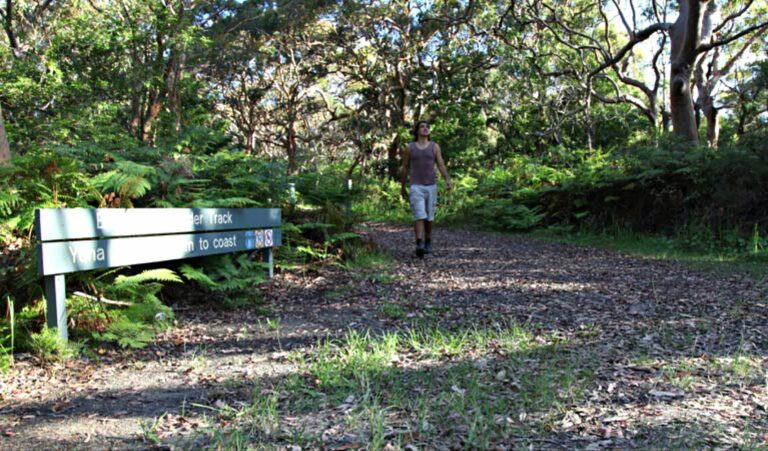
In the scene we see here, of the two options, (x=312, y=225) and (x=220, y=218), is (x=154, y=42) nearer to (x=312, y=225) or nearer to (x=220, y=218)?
(x=312, y=225)

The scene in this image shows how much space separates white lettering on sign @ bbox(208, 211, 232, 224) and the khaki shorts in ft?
9.68

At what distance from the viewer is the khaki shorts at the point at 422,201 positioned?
7816 millimetres

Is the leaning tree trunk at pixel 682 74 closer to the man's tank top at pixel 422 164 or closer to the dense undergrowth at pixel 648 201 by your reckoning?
the dense undergrowth at pixel 648 201

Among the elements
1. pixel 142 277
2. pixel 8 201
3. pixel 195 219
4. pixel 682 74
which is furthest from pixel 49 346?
pixel 682 74

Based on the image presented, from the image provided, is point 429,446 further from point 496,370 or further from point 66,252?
point 66,252

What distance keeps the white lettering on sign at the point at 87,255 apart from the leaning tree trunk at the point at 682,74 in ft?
37.4

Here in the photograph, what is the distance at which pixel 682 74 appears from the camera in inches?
491

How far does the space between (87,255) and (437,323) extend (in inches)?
106

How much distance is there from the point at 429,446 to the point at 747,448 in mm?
1284

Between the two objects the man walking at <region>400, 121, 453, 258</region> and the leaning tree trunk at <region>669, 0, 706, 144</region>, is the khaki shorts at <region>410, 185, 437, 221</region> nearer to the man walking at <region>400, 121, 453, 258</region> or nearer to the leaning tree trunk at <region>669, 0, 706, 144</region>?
the man walking at <region>400, 121, 453, 258</region>

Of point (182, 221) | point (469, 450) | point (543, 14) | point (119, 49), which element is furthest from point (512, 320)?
point (543, 14)

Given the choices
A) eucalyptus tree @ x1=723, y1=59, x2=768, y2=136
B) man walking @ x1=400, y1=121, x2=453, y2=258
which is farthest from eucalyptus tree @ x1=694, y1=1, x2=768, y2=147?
man walking @ x1=400, y1=121, x2=453, y2=258

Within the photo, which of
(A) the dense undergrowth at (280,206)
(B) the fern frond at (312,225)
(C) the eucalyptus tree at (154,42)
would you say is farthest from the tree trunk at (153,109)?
(B) the fern frond at (312,225)

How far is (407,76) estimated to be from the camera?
21.4 metres
